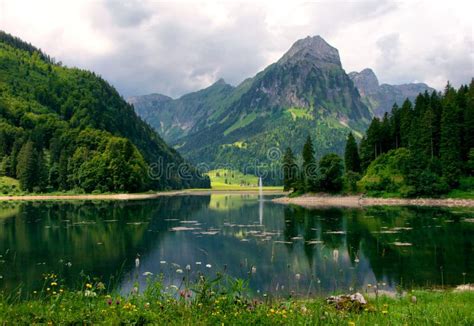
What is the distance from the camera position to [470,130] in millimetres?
115562

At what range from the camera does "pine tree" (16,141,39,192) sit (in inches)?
6235

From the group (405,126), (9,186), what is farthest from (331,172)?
(9,186)

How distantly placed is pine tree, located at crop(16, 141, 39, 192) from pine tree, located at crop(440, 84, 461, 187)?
15025 cm

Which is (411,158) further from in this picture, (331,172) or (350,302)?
(350,302)

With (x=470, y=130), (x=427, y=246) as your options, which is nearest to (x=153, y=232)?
(x=427, y=246)

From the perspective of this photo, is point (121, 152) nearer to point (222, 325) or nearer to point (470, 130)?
point (470, 130)

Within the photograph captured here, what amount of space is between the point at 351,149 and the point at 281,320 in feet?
462

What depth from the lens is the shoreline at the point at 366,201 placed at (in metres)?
104

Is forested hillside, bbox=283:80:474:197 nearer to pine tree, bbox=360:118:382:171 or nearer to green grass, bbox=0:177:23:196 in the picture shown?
pine tree, bbox=360:118:382:171

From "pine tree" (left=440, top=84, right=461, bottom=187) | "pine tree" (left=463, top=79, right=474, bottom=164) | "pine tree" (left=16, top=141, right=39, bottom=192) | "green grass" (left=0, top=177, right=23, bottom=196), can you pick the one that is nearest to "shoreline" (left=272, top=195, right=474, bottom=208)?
"pine tree" (left=440, top=84, right=461, bottom=187)

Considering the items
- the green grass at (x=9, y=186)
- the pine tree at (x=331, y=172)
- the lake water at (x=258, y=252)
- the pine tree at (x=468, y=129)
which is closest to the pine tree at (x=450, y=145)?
the pine tree at (x=468, y=129)

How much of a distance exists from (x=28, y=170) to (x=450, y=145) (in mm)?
154101

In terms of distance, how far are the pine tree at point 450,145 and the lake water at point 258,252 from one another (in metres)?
41.2

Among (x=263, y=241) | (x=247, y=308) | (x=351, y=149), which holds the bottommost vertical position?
(x=263, y=241)
